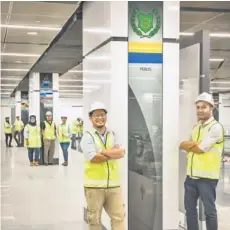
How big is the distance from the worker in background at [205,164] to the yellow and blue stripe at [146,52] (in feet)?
2.71

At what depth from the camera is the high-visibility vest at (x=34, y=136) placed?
43.2 ft

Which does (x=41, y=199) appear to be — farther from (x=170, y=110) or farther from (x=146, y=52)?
(x=146, y=52)

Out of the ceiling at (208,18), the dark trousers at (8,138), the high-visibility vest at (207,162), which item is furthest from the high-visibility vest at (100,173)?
the dark trousers at (8,138)

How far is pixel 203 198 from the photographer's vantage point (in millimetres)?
4445

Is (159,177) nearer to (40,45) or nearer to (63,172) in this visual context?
(40,45)

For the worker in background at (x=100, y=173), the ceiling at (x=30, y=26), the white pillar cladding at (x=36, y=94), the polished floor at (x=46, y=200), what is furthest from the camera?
the white pillar cladding at (x=36, y=94)

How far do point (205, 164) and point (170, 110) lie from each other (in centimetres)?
94

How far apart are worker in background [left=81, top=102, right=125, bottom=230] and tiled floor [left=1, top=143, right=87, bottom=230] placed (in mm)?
1705

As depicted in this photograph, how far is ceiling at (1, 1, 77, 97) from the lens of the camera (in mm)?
6762

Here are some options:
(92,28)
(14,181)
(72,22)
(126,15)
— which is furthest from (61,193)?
(126,15)

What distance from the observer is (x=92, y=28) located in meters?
5.78

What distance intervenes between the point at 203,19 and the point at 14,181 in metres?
5.49

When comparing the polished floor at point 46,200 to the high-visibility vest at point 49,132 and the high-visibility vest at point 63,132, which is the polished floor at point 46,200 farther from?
the high-visibility vest at point 63,132

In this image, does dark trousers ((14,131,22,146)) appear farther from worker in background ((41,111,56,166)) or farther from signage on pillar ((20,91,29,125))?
worker in background ((41,111,56,166))
